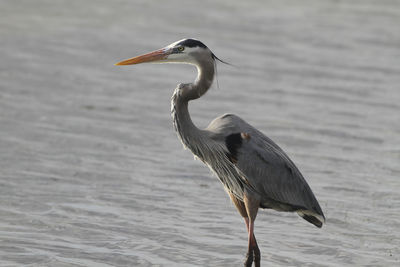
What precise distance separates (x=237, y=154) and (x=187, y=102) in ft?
1.95

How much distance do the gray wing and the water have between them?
0.46m

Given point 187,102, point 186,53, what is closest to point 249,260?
point 187,102

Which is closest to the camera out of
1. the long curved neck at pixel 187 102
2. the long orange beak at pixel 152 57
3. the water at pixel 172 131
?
the long curved neck at pixel 187 102

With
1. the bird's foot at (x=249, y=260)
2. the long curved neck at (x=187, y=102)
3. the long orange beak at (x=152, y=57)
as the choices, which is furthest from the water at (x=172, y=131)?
the long orange beak at (x=152, y=57)

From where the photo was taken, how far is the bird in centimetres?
730

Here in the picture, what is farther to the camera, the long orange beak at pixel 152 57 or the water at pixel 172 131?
the water at pixel 172 131

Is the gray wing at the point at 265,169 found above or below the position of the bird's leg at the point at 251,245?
above

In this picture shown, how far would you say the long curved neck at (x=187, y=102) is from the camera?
23.8 ft

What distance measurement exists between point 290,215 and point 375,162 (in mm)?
1818

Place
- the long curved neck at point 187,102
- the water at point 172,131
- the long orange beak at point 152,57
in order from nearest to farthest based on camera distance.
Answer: the long curved neck at point 187,102, the long orange beak at point 152,57, the water at point 172,131

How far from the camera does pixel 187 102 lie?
7.32m

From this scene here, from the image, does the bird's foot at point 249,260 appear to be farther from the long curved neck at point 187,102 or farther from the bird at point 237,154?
the long curved neck at point 187,102

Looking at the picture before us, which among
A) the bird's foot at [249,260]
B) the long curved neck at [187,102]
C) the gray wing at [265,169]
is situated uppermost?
the long curved neck at [187,102]

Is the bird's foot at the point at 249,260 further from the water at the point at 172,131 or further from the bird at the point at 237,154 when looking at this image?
the water at the point at 172,131
